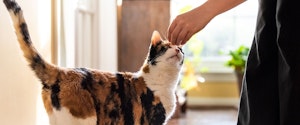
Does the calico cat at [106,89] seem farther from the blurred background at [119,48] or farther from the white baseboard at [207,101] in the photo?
the white baseboard at [207,101]

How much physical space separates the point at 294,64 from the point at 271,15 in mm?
82

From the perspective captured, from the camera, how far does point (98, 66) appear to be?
182 cm

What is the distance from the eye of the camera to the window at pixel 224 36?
113 inches

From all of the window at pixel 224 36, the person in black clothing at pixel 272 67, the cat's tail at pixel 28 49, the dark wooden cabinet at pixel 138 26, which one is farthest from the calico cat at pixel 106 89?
the window at pixel 224 36

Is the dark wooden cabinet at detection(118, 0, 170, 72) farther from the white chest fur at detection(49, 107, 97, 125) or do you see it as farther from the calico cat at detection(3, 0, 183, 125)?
the white chest fur at detection(49, 107, 97, 125)

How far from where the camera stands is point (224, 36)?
2.96 meters

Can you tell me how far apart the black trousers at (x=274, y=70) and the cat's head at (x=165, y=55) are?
0.24 m

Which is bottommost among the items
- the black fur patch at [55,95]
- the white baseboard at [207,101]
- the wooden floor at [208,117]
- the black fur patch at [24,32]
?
the wooden floor at [208,117]

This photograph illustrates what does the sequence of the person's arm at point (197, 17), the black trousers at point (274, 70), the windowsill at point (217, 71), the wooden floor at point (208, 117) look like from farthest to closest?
the windowsill at point (217, 71)
the wooden floor at point (208, 117)
the person's arm at point (197, 17)
the black trousers at point (274, 70)

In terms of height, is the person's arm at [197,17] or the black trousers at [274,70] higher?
the person's arm at [197,17]

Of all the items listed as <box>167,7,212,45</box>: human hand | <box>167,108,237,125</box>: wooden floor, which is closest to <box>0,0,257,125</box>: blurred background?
<box>167,108,237,125</box>: wooden floor

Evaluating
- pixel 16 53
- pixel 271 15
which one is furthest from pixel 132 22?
pixel 271 15

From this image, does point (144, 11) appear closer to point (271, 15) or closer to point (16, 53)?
point (16, 53)

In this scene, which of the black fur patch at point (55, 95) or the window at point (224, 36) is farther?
the window at point (224, 36)
